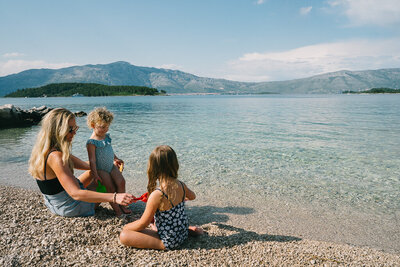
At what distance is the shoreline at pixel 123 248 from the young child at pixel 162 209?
0.19m

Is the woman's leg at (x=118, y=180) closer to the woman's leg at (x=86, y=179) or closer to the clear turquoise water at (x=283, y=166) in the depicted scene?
the woman's leg at (x=86, y=179)

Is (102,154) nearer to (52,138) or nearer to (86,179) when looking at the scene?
(86,179)

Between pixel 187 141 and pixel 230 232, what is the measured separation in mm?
13408

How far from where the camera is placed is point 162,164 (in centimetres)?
409

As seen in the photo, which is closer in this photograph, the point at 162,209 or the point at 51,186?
the point at 162,209

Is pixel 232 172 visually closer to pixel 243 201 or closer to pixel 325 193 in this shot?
pixel 243 201

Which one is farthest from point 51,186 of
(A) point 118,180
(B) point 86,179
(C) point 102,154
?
(A) point 118,180

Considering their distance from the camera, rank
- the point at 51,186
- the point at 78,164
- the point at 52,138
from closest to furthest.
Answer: the point at 52,138 < the point at 51,186 < the point at 78,164

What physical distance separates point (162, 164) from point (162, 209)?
83 centimetres

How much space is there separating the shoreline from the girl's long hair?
143cm

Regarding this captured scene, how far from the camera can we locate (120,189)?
20.4ft

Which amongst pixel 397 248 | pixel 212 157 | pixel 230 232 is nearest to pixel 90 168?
pixel 230 232

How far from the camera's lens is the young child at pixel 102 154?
19.2 feet

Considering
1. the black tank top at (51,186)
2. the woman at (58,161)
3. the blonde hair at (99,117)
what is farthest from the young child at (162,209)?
the blonde hair at (99,117)
